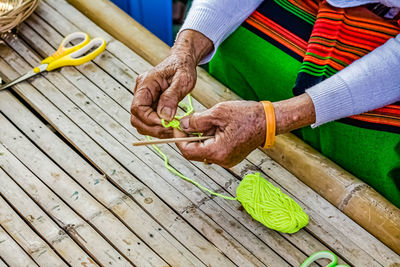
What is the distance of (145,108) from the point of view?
136 cm

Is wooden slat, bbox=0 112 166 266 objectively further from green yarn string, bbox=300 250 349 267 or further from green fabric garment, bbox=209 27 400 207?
green fabric garment, bbox=209 27 400 207

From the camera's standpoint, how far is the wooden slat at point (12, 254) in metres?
1.30

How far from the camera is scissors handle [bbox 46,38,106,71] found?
5.92 ft

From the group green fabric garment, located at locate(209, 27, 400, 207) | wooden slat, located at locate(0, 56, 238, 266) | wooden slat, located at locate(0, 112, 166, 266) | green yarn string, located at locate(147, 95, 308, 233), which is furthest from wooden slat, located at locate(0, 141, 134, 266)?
green fabric garment, located at locate(209, 27, 400, 207)

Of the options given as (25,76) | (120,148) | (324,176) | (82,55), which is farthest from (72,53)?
(324,176)

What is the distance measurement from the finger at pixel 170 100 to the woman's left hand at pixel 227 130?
4 cm

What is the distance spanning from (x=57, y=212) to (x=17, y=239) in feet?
0.42

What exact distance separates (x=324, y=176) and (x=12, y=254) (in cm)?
93

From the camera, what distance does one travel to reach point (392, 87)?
Answer: 1.39 m

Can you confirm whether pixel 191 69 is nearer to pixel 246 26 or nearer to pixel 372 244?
pixel 246 26

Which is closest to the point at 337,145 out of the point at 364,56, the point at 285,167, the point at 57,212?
the point at 285,167

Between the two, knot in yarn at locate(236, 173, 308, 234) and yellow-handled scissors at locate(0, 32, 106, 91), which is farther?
yellow-handled scissors at locate(0, 32, 106, 91)

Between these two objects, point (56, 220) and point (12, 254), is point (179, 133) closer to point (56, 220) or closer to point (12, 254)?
point (56, 220)

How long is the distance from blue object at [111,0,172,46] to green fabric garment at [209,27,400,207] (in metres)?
0.58
